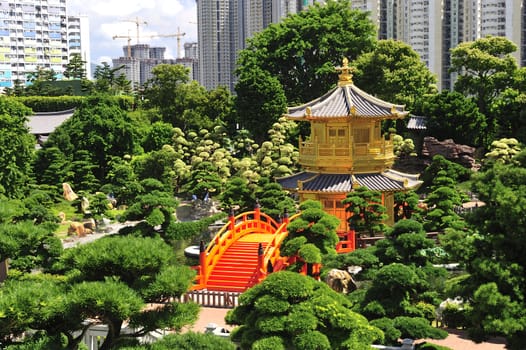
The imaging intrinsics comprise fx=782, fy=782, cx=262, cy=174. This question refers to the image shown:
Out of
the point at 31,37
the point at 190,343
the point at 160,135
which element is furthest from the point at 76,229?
the point at 31,37

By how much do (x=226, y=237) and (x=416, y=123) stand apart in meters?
19.1

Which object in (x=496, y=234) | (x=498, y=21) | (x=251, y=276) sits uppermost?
(x=498, y=21)

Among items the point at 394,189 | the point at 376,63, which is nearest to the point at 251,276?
the point at 394,189

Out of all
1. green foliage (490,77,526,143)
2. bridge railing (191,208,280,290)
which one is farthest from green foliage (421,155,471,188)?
green foliage (490,77,526,143)

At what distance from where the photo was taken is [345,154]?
24266mm

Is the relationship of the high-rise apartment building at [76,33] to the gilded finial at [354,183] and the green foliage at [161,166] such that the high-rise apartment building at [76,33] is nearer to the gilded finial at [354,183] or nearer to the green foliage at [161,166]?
the green foliage at [161,166]

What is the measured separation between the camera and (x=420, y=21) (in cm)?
6325

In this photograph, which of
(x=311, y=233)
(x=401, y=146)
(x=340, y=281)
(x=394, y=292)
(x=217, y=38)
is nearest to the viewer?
(x=394, y=292)

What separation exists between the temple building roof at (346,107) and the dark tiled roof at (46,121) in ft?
91.4

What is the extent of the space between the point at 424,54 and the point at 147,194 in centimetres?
4696

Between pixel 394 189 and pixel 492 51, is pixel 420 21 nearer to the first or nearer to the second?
pixel 492 51

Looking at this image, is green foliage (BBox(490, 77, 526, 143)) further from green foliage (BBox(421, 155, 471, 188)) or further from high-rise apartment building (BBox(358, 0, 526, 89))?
high-rise apartment building (BBox(358, 0, 526, 89))

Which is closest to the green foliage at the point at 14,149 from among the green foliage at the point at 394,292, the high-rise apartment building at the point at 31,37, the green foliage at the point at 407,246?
the green foliage at the point at 407,246

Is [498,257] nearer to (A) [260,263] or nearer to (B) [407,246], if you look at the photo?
(B) [407,246]
